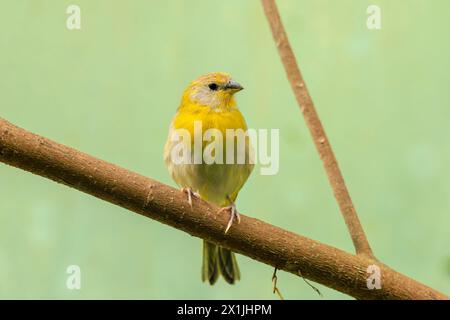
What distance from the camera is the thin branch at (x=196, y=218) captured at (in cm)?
194

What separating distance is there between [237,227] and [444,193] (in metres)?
2.11

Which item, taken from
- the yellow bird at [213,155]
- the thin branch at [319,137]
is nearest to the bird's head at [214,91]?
the yellow bird at [213,155]

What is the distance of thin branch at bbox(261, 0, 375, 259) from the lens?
7.86 ft

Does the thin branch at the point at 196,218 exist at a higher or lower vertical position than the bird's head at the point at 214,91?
lower

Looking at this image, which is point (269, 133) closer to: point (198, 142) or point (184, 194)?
point (198, 142)

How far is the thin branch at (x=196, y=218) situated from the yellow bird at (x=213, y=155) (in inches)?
20.0

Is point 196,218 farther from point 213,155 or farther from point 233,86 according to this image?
point 233,86

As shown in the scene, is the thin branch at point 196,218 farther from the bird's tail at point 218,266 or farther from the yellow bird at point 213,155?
the bird's tail at point 218,266

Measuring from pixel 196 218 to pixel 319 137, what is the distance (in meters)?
0.70

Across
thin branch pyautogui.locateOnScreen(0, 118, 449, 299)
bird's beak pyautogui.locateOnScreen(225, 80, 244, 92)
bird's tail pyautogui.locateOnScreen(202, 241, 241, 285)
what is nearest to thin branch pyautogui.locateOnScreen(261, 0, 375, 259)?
thin branch pyautogui.locateOnScreen(0, 118, 449, 299)

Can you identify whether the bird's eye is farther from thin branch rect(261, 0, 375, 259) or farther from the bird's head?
thin branch rect(261, 0, 375, 259)

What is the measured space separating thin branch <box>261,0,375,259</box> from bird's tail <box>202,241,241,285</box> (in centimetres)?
61

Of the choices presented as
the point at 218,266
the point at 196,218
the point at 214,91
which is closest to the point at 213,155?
the point at 214,91
